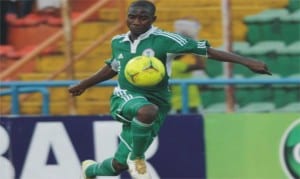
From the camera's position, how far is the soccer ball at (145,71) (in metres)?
8.00

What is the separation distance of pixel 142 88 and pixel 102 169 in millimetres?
843

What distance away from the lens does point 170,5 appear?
13.4m

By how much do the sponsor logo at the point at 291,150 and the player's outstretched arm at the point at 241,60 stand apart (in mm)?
2599

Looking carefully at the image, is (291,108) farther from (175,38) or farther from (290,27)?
(175,38)

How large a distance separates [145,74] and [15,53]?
20.7 ft

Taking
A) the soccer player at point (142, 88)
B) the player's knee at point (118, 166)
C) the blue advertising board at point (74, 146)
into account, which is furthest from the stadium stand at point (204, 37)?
the soccer player at point (142, 88)

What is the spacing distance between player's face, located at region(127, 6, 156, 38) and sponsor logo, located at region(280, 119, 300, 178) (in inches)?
116

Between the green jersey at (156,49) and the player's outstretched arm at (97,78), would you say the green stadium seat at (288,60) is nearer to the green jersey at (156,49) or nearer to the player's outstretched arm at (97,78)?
the player's outstretched arm at (97,78)

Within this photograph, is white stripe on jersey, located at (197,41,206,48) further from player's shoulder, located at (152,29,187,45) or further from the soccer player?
player's shoulder, located at (152,29,187,45)

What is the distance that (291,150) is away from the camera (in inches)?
421

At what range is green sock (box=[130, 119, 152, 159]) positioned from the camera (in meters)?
8.08

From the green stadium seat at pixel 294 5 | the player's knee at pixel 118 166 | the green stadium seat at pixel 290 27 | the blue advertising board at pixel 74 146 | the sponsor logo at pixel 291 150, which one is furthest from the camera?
the green stadium seat at pixel 294 5

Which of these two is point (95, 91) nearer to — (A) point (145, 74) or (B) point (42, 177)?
(B) point (42, 177)

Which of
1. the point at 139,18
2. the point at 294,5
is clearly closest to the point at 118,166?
the point at 139,18
